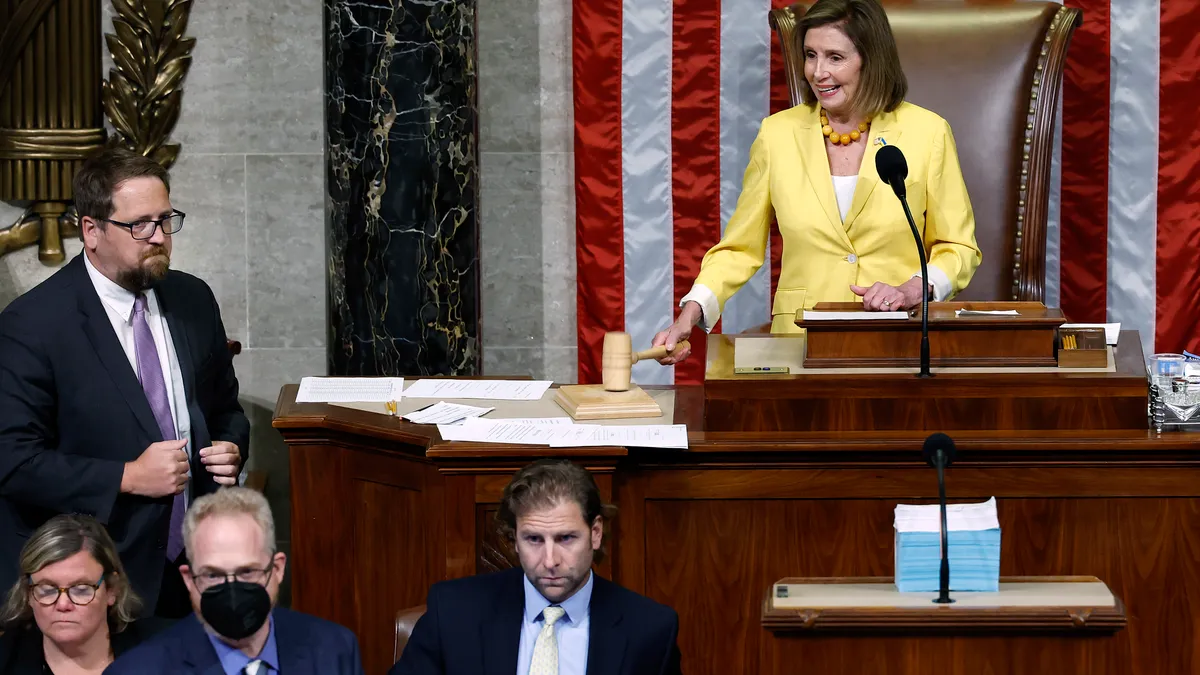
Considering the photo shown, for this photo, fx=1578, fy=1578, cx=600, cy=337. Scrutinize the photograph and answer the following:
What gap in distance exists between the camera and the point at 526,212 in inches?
239

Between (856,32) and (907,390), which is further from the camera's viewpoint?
(856,32)

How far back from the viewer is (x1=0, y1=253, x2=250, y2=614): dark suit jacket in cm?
340

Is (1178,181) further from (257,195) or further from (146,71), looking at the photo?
(146,71)

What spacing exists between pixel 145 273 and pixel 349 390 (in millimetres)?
966

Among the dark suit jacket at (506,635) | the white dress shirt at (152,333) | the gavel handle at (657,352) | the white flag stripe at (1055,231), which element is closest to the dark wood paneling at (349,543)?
the white dress shirt at (152,333)

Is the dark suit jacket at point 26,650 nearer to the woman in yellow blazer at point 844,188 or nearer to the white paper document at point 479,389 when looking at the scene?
the white paper document at point 479,389

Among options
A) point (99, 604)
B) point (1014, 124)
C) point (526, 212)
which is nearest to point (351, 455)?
point (99, 604)

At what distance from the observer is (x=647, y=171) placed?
5.79 metres

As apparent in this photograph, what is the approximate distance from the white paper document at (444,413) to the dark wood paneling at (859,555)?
0.56m

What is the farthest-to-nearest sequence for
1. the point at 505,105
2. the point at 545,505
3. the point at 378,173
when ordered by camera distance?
1. the point at 505,105
2. the point at 378,173
3. the point at 545,505

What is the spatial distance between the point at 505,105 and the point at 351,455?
90.6 inches

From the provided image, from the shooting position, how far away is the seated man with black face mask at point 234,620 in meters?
2.70

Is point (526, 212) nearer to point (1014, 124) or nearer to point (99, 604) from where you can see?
point (1014, 124)

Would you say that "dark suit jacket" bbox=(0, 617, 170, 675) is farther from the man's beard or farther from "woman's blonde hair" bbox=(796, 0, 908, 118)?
"woman's blonde hair" bbox=(796, 0, 908, 118)
